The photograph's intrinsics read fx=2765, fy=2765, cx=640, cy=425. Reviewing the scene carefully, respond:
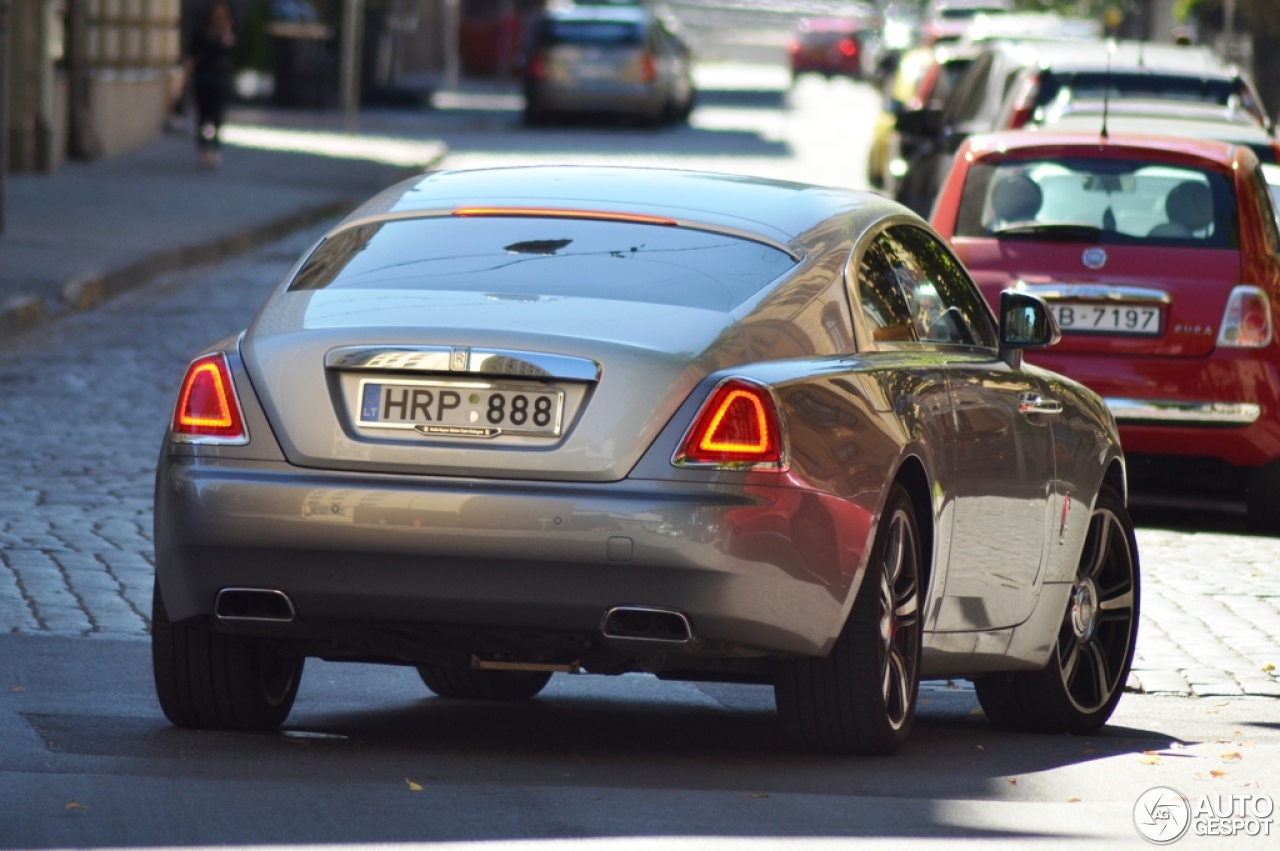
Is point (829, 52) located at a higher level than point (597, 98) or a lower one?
lower

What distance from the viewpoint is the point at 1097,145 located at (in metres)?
11.5

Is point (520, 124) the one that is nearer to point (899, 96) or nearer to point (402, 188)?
point (899, 96)

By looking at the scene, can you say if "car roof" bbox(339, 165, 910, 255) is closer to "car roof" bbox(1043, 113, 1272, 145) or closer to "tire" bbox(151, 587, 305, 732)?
"tire" bbox(151, 587, 305, 732)

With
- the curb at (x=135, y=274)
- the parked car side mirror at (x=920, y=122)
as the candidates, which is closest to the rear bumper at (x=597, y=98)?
the curb at (x=135, y=274)

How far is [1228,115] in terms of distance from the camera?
605 inches

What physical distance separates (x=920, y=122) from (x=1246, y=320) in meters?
6.98

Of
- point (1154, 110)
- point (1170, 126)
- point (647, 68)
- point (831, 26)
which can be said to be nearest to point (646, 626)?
point (1170, 126)

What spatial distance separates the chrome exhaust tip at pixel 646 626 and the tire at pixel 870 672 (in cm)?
40

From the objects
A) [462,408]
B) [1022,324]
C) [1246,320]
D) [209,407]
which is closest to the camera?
[462,408]

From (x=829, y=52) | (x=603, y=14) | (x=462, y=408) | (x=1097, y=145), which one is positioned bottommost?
(x=829, y=52)

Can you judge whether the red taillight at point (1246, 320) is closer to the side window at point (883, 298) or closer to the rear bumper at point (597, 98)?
the side window at point (883, 298)

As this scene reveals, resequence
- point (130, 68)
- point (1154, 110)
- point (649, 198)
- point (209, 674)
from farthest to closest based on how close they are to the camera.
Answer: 1. point (130, 68)
2. point (1154, 110)
3. point (649, 198)
4. point (209, 674)

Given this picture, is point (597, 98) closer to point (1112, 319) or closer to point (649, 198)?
point (1112, 319)

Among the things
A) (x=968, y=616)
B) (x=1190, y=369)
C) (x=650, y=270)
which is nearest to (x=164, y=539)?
(x=650, y=270)
